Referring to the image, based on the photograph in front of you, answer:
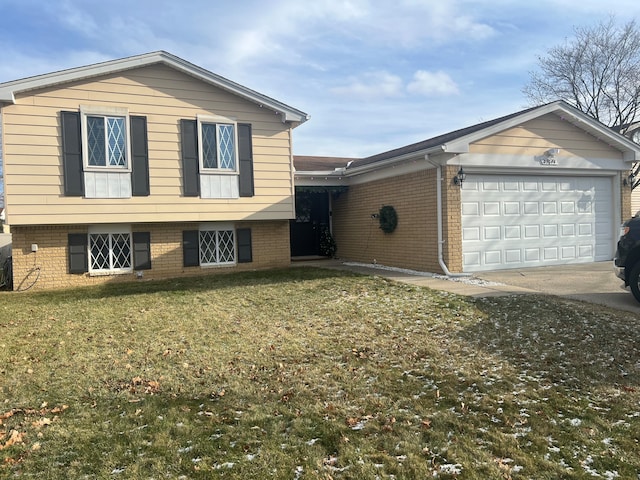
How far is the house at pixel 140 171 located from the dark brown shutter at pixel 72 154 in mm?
22

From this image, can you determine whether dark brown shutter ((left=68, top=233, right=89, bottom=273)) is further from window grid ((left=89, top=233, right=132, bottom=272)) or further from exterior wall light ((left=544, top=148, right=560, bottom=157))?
exterior wall light ((left=544, top=148, right=560, bottom=157))

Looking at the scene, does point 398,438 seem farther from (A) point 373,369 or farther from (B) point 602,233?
(B) point 602,233

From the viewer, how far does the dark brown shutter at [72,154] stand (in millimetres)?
10516

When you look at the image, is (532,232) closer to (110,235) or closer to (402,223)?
(402,223)

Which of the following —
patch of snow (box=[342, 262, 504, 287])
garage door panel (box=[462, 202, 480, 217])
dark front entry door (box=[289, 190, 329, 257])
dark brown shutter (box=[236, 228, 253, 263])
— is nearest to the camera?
patch of snow (box=[342, 262, 504, 287])

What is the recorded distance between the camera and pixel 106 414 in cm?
402

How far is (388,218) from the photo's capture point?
A: 13.0 metres

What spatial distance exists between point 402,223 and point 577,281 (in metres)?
4.45

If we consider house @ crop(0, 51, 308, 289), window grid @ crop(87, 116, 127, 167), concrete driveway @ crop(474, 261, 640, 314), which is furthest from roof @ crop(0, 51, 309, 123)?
concrete driveway @ crop(474, 261, 640, 314)

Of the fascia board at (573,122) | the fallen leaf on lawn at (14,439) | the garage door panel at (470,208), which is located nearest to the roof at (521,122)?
the fascia board at (573,122)

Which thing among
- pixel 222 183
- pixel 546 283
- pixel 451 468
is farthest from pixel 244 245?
pixel 451 468

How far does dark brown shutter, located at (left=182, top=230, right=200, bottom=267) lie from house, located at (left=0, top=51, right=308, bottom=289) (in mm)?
25

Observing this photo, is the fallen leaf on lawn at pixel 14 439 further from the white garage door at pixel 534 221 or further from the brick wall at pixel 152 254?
the white garage door at pixel 534 221

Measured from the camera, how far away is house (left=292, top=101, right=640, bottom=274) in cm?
1123
